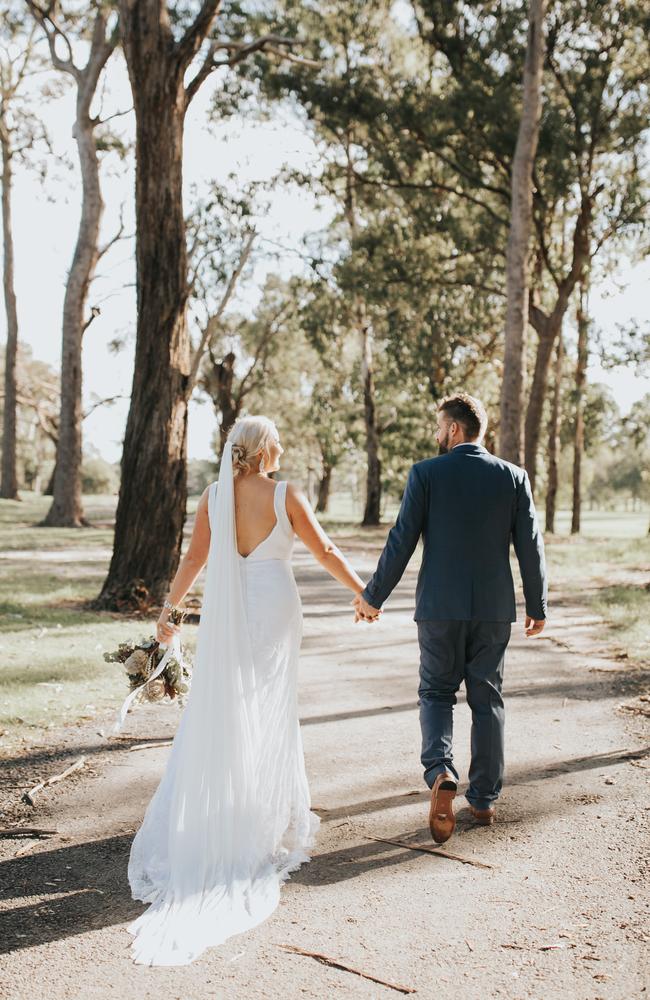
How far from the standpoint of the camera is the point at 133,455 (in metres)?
11.1

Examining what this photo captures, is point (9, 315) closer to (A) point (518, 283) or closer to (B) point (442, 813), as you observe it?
(A) point (518, 283)

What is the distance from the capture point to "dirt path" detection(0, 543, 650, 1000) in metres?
3.04

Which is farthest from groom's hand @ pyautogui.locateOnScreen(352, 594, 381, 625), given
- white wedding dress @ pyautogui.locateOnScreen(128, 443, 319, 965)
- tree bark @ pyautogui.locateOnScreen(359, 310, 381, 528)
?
tree bark @ pyautogui.locateOnScreen(359, 310, 381, 528)

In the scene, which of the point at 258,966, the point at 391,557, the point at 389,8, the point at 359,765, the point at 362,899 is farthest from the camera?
the point at 389,8

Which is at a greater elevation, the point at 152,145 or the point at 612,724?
the point at 152,145

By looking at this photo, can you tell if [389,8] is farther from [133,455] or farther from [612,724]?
[612,724]

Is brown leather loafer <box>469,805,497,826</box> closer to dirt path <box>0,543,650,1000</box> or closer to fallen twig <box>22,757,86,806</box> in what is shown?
dirt path <box>0,543,650,1000</box>

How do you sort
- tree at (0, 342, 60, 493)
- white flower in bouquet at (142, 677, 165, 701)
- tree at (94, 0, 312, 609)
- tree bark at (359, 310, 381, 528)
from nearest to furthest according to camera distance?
white flower in bouquet at (142, 677, 165, 701)
tree at (94, 0, 312, 609)
tree bark at (359, 310, 381, 528)
tree at (0, 342, 60, 493)

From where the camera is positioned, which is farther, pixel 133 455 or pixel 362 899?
pixel 133 455

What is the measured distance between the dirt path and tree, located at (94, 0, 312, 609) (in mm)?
4526

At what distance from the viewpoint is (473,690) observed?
15.2 feet

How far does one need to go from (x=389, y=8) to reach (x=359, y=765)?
2341cm

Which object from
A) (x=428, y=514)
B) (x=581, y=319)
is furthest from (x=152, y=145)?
(x=581, y=319)

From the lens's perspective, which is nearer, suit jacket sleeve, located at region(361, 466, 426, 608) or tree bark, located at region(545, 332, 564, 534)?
suit jacket sleeve, located at region(361, 466, 426, 608)
